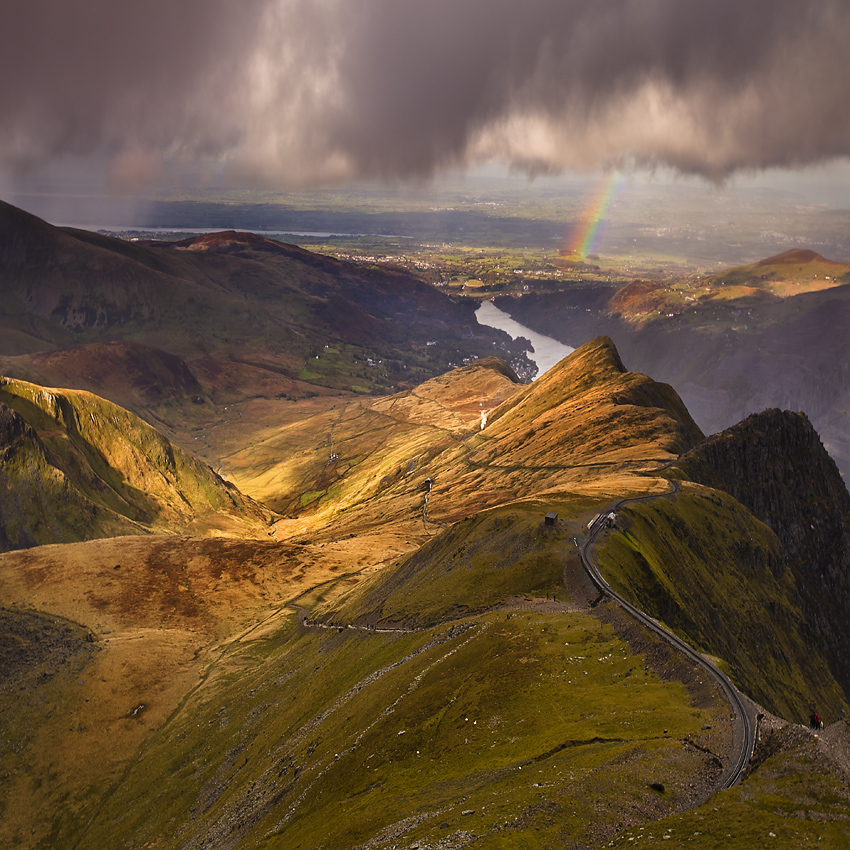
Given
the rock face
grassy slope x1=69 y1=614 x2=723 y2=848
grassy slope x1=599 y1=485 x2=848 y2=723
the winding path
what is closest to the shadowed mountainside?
grassy slope x1=69 y1=614 x2=723 y2=848

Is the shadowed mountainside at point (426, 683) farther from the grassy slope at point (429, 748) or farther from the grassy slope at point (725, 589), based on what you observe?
the grassy slope at point (725, 589)

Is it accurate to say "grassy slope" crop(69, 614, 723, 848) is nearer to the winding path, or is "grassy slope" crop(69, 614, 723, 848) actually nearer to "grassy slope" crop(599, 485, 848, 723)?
the winding path

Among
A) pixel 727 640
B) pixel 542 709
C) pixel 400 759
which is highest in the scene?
pixel 542 709

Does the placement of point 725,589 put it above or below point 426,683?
below

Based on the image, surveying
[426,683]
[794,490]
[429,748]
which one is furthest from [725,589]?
[429,748]

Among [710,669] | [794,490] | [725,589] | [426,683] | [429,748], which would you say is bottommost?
[725,589]

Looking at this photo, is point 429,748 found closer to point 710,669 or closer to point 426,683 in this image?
point 426,683

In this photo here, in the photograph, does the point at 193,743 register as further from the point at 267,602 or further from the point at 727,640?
the point at 727,640

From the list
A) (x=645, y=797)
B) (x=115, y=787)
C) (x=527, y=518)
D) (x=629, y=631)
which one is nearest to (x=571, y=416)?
(x=527, y=518)

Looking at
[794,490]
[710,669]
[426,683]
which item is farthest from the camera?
[794,490]
